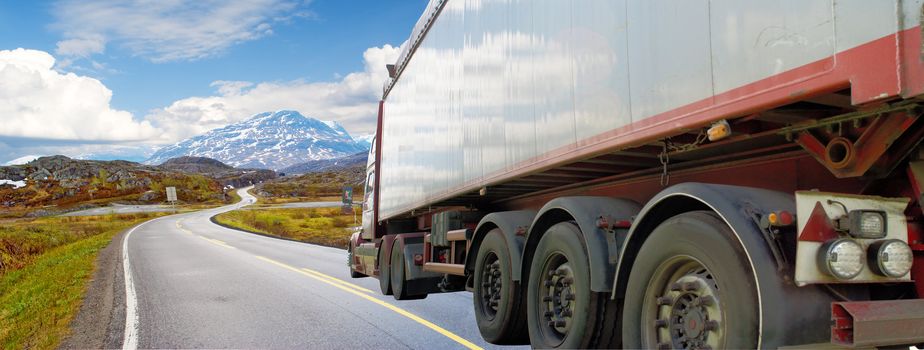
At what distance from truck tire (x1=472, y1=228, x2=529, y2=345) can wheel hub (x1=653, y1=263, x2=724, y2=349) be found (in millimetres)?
2208

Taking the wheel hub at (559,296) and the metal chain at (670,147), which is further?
the wheel hub at (559,296)

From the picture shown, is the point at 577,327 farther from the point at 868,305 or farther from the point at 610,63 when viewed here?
the point at 868,305

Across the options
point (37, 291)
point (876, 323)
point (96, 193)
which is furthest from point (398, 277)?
point (96, 193)

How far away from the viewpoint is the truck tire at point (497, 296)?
5754 millimetres

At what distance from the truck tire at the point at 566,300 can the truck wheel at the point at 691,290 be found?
55 cm

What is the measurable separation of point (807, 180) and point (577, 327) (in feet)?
5.87

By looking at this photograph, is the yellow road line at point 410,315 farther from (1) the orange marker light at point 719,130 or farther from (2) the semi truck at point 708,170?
(1) the orange marker light at point 719,130

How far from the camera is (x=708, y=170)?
407 cm

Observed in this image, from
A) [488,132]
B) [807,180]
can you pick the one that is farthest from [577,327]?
[488,132]

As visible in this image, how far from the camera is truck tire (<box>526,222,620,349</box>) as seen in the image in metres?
4.38

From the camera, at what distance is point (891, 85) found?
225cm

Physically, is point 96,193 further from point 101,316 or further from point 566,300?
point 566,300

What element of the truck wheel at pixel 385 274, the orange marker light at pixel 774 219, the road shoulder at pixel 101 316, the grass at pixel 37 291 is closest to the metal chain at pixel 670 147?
the orange marker light at pixel 774 219

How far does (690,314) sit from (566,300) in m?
1.56
